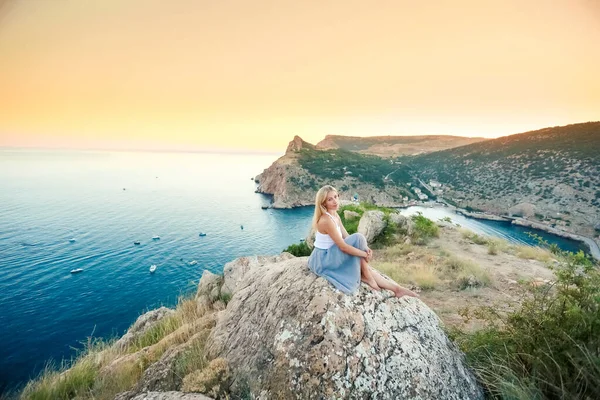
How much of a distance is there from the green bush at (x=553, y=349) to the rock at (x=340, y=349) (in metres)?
0.45

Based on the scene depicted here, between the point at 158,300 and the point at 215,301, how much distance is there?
105 feet

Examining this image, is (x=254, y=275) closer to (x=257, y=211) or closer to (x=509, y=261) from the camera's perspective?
(x=509, y=261)

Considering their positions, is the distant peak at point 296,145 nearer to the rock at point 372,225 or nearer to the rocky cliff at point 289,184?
the rocky cliff at point 289,184

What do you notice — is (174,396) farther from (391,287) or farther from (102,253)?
(102,253)

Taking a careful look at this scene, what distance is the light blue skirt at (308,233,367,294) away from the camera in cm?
459

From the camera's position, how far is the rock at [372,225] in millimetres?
17656

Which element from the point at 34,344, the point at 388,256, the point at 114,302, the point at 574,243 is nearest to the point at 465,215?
the point at 574,243

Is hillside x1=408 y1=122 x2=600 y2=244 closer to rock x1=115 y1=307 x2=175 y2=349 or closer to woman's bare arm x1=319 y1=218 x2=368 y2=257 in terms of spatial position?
woman's bare arm x1=319 y1=218 x2=368 y2=257

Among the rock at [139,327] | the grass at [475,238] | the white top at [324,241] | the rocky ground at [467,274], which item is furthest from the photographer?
the grass at [475,238]

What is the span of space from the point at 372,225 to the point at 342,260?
13.6m

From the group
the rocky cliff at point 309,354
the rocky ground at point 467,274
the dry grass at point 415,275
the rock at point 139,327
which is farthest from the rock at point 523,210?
the rock at point 139,327

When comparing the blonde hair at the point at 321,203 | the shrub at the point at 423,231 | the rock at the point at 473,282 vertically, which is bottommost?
the shrub at the point at 423,231

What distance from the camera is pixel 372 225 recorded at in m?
17.7

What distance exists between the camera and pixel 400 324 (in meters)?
4.27
